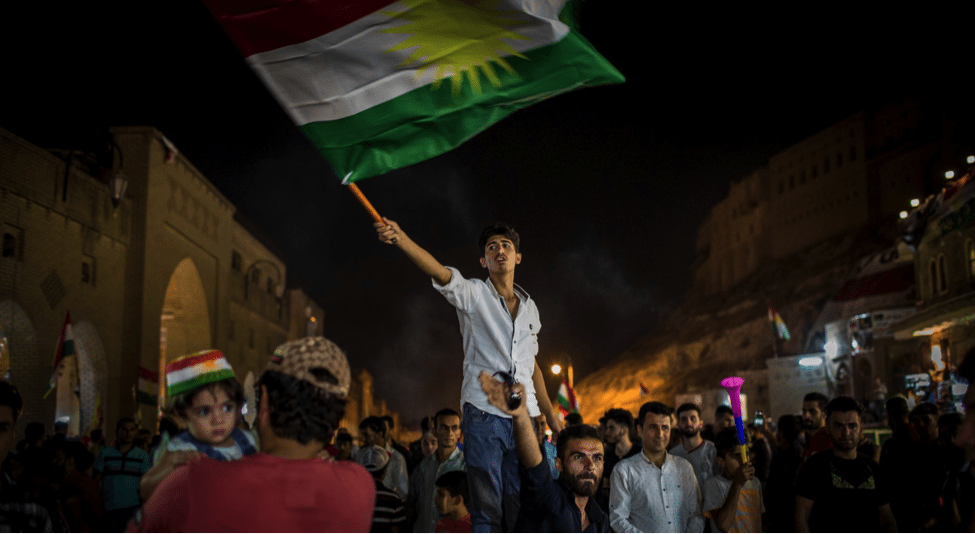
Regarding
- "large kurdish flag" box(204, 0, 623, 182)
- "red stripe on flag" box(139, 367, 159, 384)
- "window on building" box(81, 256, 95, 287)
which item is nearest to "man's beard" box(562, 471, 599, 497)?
"large kurdish flag" box(204, 0, 623, 182)

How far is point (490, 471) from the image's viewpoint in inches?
181

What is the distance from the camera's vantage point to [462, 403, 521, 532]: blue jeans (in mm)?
4504

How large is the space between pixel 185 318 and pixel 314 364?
29787mm

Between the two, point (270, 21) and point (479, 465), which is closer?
point (479, 465)

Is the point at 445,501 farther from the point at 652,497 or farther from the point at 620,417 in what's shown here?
the point at 620,417

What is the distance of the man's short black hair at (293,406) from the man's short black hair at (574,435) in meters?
2.24

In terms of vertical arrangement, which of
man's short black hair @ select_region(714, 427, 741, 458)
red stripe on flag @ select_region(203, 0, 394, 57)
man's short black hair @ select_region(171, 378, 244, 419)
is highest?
red stripe on flag @ select_region(203, 0, 394, 57)

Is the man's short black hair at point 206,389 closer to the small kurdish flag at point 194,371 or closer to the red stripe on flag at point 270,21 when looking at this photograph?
the small kurdish flag at point 194,371

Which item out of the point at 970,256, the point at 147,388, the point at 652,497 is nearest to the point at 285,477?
the point at 652,497

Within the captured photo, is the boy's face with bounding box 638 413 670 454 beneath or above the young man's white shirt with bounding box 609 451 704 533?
above

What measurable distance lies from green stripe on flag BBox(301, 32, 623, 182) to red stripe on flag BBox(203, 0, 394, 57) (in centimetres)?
63

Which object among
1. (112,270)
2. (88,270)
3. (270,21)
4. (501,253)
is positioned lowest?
(501,253)

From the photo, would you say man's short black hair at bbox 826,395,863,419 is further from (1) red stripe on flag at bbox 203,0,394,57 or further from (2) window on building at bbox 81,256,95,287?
(2) window on building at bbox 81,256,95,287

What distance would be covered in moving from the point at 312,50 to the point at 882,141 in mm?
82801
